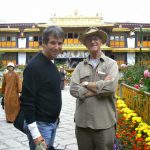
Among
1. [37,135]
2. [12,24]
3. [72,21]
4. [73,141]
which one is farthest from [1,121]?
[12,24]

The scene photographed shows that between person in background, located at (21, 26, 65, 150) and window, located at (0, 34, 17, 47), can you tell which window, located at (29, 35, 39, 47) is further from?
person in background, located at (21, 26, 65, 150)

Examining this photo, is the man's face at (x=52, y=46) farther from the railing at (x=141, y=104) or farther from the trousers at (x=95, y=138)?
the railing at (x=141, y=104)

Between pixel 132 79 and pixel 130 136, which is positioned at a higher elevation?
pixel 132 79

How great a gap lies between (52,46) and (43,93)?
407 mm

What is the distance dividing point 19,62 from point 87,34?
3461cm

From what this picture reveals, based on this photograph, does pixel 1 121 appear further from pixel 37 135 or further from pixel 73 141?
pixel 37 135

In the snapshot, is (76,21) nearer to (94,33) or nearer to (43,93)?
(94,33)

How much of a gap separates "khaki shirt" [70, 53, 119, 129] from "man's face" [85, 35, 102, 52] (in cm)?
12

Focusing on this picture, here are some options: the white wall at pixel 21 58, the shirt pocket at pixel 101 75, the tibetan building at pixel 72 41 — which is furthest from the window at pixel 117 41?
the shirt pocket at pixel 101 75

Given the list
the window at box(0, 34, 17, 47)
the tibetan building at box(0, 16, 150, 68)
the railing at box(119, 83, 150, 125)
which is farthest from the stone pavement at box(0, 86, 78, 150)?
the window at box(0, 34, 17, 47)

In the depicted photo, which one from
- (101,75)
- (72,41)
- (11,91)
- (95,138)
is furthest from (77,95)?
(72,41)

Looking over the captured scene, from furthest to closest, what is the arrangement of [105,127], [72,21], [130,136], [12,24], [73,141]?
[12,24] < [72,21] < [73,141] < [130,136] < [105,127]

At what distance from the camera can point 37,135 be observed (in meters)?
2.66

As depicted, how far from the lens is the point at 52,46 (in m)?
2.81
